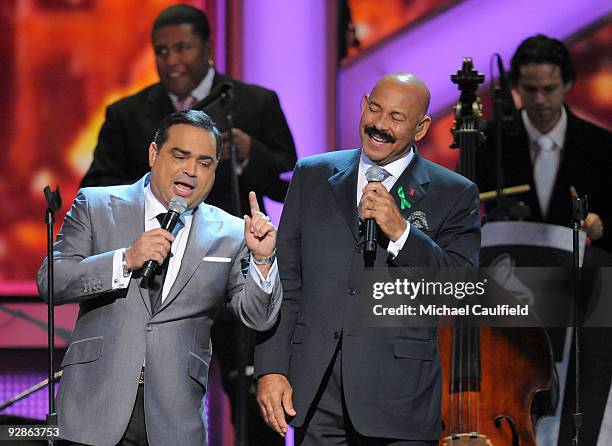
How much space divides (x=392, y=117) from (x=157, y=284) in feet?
2.58

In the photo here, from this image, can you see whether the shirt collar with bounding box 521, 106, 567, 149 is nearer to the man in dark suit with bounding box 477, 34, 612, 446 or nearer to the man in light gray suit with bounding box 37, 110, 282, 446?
the man in dark suit with bounding box 477, 34, 612, 446

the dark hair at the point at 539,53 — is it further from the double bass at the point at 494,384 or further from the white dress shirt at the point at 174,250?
the white dress shirt at the point at 174,250

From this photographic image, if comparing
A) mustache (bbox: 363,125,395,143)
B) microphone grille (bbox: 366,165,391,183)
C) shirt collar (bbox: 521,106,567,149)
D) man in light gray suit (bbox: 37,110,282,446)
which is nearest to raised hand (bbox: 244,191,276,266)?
man in light gray suit (bbox: 37,110,282,446)

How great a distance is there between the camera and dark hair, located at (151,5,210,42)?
4.54 m

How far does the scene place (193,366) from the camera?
292 centimetres

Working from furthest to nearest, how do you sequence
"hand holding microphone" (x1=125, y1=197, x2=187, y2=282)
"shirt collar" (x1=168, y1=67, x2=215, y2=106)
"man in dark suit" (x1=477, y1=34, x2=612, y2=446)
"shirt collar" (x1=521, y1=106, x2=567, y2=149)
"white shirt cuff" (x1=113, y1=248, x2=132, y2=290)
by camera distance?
1. "shirt collar" (x1=521, y1=106, x2=567, y2=149)
2. "shirt collar" (x1=168, y1=67, x2=215, y2=106)
3. "man in dark suit" (x1=477, y1=34, x2=612, y2=446)
4. "white shirt cuff" (x1=113, y1=248, x2=132, y2=290)
5. "hand holding microphone" (x1=125, y1=197, x2=187, y2=282)

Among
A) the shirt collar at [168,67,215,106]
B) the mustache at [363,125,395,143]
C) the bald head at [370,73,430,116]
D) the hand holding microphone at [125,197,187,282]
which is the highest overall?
the shirt collar at [168,67,215,106]

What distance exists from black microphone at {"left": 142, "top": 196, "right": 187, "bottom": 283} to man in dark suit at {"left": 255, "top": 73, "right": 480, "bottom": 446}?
344mm

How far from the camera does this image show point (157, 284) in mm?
2957

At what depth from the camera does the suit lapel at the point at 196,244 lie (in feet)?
9.64

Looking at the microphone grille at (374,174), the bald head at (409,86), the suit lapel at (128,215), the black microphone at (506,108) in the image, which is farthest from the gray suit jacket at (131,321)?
the black microphone at (506,108)

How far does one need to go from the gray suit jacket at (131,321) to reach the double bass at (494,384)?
0.88 meters

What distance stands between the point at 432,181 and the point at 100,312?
97 cm

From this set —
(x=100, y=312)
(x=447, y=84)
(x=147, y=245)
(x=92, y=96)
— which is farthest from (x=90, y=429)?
(x=447, y=84)
